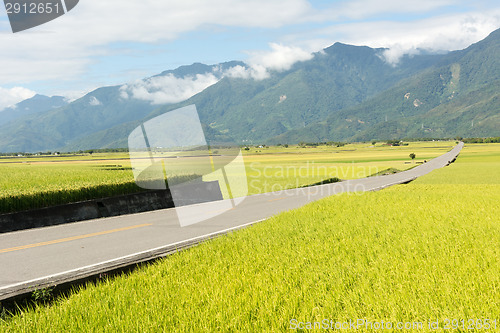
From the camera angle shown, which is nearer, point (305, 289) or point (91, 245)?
point (305, 289)

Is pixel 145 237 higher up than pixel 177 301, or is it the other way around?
pixel 177 301

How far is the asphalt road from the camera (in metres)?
6.48

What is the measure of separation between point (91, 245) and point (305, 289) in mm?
6864

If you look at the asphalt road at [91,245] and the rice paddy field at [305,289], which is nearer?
the rice paddy field at [305,289]

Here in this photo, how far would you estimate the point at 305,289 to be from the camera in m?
4.95

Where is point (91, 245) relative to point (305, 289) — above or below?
below

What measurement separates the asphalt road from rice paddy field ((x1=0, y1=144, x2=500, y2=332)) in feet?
1.38

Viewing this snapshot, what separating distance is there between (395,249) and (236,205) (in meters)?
12.7

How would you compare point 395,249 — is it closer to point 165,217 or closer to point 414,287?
point 414,287

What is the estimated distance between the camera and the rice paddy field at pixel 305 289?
4.02 metres

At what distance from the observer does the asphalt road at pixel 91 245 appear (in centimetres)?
648

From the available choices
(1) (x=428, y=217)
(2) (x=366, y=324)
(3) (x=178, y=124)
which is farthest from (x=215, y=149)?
(2) (x=366, y=324)

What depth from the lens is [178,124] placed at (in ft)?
28.3

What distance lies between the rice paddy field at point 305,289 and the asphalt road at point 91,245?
42cm
